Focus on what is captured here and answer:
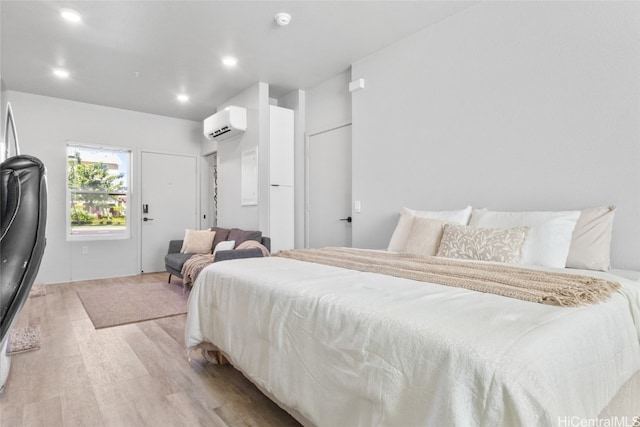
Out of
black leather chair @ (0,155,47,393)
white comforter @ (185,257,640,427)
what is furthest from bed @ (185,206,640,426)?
black leather chair @ (0,155,47,393)

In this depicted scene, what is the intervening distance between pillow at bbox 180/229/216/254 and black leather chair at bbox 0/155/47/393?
154 inches

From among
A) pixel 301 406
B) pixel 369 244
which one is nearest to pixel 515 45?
pixel 369 244

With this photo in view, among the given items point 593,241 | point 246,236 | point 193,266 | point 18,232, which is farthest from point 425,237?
point 193,266

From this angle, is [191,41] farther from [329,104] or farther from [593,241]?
[593,241]

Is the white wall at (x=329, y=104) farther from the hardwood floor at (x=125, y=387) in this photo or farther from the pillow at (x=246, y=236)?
the hardwood floor at (x=125, y=387)

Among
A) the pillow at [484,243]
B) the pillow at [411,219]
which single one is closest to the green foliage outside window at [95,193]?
the pillow at [411,219]

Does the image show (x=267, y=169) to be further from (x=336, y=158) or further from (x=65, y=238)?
(x=65, y=238)

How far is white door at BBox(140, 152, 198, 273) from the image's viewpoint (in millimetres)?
5770

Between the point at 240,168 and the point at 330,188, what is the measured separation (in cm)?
145

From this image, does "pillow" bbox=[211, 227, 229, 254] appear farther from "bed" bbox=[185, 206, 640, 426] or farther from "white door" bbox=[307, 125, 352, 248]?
"bed" bbox=[185, 206, 640, 426]

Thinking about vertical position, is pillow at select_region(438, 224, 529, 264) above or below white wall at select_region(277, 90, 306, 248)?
below

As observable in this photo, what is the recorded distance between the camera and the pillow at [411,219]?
2.58 metres

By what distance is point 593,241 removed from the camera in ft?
6.42

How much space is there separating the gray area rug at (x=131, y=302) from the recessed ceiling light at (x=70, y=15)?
2657 mm
